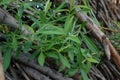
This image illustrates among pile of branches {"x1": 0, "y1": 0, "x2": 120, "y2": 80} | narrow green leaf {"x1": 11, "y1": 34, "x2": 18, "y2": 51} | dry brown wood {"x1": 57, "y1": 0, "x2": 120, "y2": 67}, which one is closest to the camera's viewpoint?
narrow green leaf {"x1": 11, "y1": 34, "x2": 18, "y2": 51}

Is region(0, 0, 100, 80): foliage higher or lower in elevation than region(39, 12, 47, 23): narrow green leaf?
lower

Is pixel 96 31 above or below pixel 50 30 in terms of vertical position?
below

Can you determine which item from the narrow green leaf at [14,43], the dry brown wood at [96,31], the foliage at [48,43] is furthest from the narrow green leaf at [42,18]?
the dry brown wood at [96,31]

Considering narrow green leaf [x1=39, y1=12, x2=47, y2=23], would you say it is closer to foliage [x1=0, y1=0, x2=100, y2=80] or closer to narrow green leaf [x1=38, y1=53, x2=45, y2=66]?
foliage [x1=0, y1=0, x2=100, y2=80]

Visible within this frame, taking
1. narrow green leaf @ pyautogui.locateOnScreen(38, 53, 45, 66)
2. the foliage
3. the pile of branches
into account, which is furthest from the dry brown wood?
narrow green leaf @ pyautogui.locateOnScreen(38, 53, 45, 66)

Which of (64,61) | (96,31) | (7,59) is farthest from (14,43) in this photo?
(96,31)

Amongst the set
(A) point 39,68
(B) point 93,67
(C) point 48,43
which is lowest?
(B) point 93,67

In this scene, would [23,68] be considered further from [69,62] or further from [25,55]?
[69,62]

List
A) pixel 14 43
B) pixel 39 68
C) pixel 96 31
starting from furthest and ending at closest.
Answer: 1. pixel 96 31
2. pixel 39 68
3. pixel 14 43

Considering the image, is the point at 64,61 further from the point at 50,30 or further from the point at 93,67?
the point at 93,67
